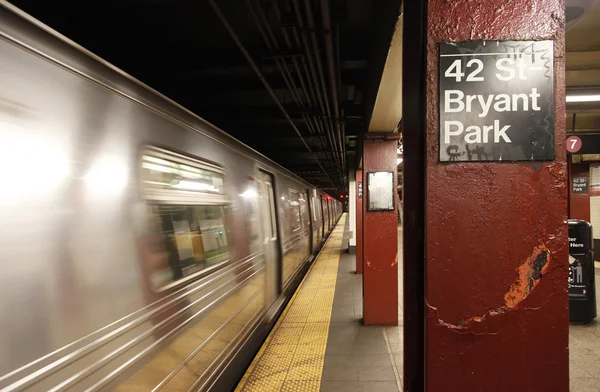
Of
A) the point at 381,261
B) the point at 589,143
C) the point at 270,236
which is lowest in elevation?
the point at 381,261

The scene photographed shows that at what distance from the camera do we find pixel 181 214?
8.82ft

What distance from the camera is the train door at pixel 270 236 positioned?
5.29m

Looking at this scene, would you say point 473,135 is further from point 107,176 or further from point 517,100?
point 107,176

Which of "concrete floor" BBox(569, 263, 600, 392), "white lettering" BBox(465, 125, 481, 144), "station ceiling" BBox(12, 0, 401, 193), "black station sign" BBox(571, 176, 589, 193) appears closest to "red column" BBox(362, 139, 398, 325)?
"station ceiling" BBox(12, 0, 401, 193)

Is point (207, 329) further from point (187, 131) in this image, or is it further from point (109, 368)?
point (187, 131)

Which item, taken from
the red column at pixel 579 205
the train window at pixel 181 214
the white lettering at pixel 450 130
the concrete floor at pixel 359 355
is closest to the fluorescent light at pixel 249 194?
the train window at pixel 181 214

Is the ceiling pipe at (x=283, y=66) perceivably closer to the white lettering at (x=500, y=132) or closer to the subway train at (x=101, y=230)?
the subway train at (x=101, y=230)

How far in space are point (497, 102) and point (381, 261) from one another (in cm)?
414

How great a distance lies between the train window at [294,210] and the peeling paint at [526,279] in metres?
6.05

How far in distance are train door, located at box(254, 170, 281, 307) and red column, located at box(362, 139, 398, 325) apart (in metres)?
1.41

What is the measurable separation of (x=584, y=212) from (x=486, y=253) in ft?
35.6

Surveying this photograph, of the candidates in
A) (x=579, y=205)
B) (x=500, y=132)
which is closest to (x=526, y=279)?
(x=500, y=132)

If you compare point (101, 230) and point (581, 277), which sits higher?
point (101, 230)

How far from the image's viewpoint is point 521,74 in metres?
1.55
